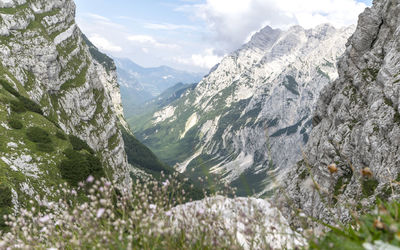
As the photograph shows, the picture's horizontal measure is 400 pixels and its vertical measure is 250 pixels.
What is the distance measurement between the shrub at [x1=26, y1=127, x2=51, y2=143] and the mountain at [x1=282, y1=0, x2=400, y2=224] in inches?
1404

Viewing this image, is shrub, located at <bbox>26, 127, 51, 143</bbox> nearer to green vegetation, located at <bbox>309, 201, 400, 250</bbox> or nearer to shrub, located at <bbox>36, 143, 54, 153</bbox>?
shrub, located at <bbox>36, 143, 54, 153</bbox>

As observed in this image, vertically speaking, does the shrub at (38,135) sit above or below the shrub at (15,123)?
below

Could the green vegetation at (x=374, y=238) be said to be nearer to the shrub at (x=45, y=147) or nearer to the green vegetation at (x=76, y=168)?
the green vegetation at (x=76, y=168)

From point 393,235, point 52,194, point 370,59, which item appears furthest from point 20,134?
point 370,59

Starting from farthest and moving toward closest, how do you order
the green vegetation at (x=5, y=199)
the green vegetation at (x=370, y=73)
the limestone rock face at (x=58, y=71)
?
the green vegetation at (x=370, y=73) → the limestone rock face at (x=58, y=71) → the green vegetation at (x=5, y=199)

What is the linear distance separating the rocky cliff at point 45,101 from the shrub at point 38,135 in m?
0.11

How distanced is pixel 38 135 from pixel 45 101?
99.6 feet

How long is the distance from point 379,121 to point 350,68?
35.9m

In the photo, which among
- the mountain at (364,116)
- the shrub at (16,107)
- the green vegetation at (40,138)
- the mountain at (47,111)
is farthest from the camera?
the mountain at (364,116)

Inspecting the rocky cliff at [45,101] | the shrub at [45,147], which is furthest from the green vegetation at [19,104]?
the shrub at [45,147]

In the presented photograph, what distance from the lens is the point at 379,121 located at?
47.0 metres

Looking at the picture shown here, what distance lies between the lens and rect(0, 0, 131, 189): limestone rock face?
58.8m

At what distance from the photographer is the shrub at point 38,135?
31688 mm

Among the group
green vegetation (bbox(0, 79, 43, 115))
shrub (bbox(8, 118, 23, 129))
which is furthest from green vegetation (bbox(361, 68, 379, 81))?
green vegetation (bbox(0, 79, 43, 115))
